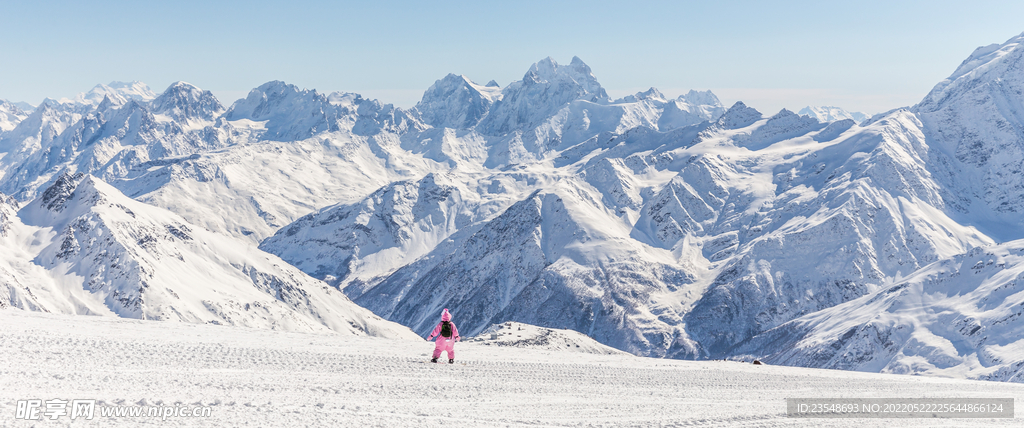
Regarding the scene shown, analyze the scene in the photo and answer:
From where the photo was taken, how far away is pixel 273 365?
32.2 meters

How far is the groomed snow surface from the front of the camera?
24.7m

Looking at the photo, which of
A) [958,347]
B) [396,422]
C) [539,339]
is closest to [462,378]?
[396,422]

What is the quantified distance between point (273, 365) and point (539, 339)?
112 m

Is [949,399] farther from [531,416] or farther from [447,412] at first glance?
[447,412]

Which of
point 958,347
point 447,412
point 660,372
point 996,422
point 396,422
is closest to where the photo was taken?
point 396,422

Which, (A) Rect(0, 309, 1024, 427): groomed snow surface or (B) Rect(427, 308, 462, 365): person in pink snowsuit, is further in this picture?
(B) Rect(427, 308, 462, 365): person in pink snowsuit

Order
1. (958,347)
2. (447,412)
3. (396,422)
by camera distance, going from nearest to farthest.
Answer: (396,422), (447,412), (958,347)

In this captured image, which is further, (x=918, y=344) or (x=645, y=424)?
(x=918, y=344)

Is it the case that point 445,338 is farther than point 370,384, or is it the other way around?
point 445,338

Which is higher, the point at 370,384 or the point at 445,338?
the point at 370,384

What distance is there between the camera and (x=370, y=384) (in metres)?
29.4

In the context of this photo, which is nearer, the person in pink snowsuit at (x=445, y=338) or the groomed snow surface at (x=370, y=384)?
the groomed snow surface at (x=370, y=384)

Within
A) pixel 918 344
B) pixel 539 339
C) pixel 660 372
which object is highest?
pixel 660 372

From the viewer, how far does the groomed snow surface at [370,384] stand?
2469cm
